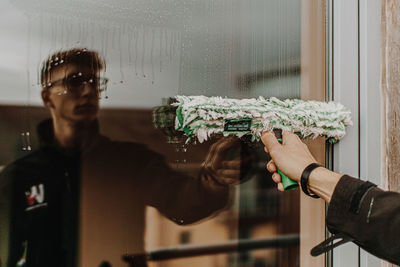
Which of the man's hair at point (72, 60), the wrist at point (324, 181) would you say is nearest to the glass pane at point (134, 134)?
the man's hair at point (72, 60)

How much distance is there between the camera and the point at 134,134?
66 centimetres

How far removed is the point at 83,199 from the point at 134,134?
0.15m

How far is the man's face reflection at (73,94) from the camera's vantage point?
58cm

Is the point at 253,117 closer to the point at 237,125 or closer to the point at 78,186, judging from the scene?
the point at 237,125

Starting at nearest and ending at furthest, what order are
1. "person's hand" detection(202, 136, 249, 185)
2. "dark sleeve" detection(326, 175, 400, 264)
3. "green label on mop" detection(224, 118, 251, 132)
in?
"dark sleeve" detection(326, 175, 400, 264)
"green label on mop" detection(224, 118, 251, 132)
"person's hand" detection(202, 136, 249, 185)

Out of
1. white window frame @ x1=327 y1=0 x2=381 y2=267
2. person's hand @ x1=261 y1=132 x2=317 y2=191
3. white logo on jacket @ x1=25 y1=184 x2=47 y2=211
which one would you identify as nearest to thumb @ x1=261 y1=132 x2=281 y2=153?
person's hand @ x1=261 y1=132 x2=317 y2=191

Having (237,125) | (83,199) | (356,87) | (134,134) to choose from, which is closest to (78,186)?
(83,199)

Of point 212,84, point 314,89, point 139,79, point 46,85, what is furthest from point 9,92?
point 314,89

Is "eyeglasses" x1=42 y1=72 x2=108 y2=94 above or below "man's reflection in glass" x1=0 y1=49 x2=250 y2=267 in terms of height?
above

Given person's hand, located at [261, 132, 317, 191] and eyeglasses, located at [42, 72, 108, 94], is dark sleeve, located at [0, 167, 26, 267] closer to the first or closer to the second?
eyeglasses, located at [42, 72, 108, 94]

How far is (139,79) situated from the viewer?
0.64 metres

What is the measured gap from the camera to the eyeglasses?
59 cm

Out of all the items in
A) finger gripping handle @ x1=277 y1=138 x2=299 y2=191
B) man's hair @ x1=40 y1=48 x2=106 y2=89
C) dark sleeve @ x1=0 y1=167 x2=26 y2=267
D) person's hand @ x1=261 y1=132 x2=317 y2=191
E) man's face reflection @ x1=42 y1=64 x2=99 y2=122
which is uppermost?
man's hair @ x1=40 y1=48 x2=106 y2=89

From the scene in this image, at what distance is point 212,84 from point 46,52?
1.03 ft
